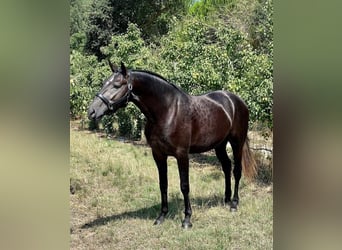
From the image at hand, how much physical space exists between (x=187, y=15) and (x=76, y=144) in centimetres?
207

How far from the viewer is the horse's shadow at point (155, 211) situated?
271 centimetres

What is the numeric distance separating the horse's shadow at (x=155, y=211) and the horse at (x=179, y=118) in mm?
98

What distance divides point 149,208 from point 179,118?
89cm

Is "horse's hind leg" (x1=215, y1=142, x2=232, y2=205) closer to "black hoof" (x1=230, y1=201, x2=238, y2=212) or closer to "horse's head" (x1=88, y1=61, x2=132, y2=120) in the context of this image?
"black hoof" (x1=230, y1=201, x2=238, y2=212)

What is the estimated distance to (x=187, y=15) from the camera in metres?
4.38

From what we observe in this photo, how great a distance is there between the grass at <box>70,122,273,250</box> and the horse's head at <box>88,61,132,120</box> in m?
0.90

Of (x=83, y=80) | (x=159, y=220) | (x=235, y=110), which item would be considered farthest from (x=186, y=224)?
(x=83, y=80)

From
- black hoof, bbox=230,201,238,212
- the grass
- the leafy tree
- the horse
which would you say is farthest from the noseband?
the leafy tree

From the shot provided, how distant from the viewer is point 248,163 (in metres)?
2.96

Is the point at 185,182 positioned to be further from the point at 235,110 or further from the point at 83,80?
the point at 83,80
